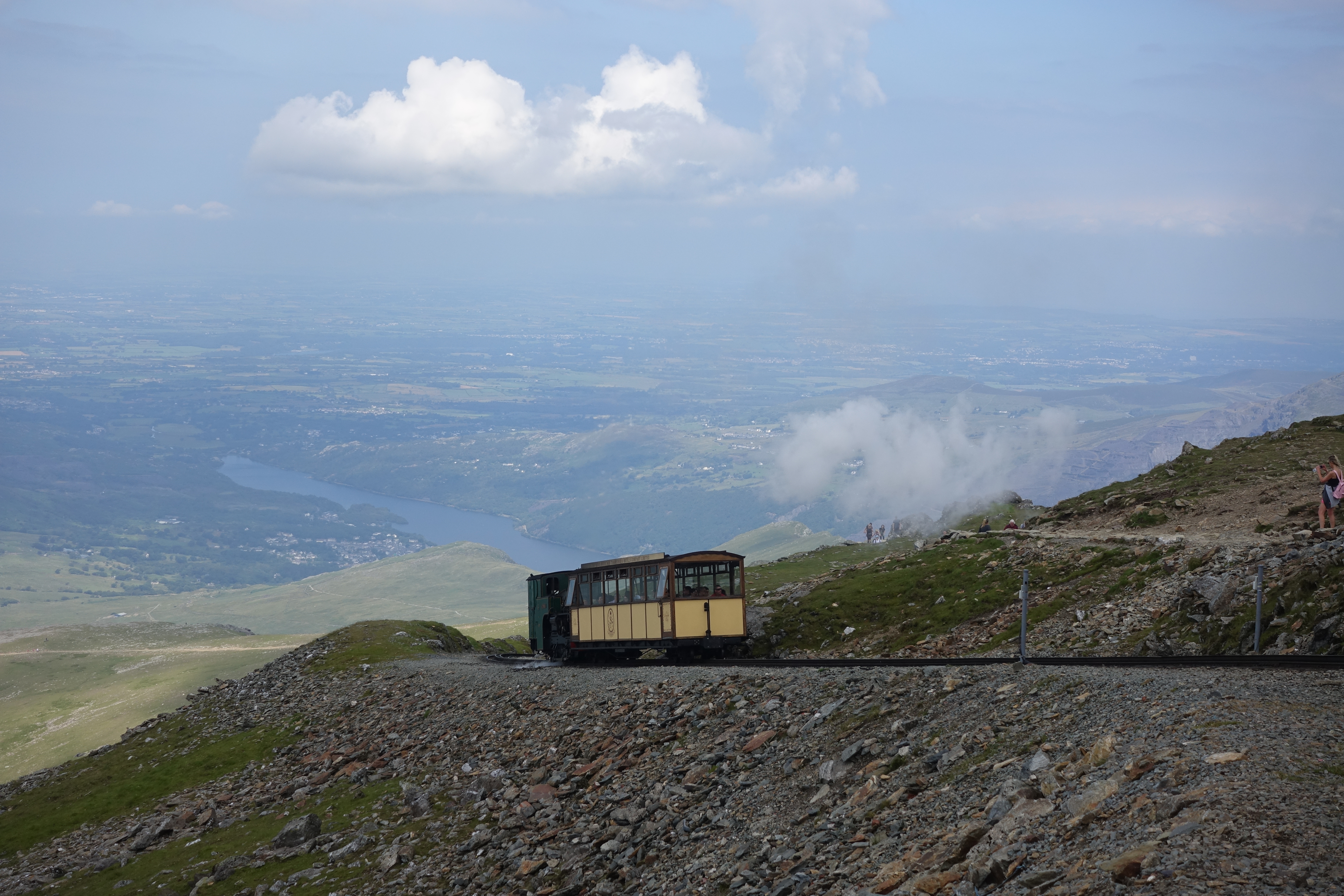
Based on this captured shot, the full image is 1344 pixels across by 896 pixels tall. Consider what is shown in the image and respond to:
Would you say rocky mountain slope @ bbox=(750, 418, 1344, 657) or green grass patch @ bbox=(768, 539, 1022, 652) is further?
green grass patch @ bbox=(768, 539, 1022, 652)

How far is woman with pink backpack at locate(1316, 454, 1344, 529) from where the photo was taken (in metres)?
33.0

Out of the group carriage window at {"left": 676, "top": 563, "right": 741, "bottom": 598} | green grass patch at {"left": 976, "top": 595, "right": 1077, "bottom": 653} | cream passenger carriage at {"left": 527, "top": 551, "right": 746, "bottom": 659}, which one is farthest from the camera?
carriage window at {"left": 676, "top": 563, "right": 741, "bottom": 598}

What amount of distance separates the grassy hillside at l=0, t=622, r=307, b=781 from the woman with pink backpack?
111 meters

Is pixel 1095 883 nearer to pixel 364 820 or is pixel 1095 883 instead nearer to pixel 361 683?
pixel 364 820

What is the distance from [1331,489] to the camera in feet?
109

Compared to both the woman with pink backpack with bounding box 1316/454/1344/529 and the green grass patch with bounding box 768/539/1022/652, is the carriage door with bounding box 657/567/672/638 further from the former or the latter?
the woman with pink backpack with bounding box 1316/454/1344/529

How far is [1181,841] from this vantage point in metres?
12.0

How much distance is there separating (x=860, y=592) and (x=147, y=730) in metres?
43.7

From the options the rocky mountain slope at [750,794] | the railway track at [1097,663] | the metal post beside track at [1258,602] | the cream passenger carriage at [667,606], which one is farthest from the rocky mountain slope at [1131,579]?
the rocky mountain slope at [750,794]

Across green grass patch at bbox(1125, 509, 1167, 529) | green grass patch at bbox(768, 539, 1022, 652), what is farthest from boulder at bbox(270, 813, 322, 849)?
green grass patch at bbox(1125, 509, 1167, 529)

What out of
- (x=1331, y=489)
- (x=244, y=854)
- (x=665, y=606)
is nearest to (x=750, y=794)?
(x=244, y=854)

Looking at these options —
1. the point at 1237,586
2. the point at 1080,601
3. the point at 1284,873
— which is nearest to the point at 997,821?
the point at 1284,873

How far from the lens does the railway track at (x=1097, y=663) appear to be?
21.6m

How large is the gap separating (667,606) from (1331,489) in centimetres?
2526
